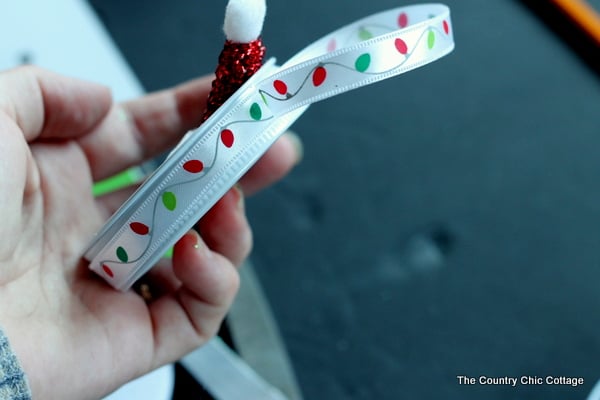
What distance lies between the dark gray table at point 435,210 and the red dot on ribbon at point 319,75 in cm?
20

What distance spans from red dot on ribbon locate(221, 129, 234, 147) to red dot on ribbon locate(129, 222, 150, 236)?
6 cm

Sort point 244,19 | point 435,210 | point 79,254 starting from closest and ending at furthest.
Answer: point 244,19 → point 79,254 → point 435,210

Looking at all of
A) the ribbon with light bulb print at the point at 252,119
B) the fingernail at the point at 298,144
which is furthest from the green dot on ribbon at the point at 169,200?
the fingernail at the point at 298,144

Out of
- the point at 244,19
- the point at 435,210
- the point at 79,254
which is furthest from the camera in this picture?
the point at 435,210

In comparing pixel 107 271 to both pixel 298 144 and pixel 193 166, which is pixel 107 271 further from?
pixel 298 144

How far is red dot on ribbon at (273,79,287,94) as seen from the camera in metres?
0.26

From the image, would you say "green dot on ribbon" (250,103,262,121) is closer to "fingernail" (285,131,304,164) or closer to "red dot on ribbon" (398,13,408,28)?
"red dot on ribbon" (398,13,408,28)

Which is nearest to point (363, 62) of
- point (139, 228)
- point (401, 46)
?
point (401, 46)

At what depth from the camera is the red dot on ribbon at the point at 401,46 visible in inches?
10.0

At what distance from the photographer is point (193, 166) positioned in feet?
0.86

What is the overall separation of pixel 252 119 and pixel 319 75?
0.03 metres

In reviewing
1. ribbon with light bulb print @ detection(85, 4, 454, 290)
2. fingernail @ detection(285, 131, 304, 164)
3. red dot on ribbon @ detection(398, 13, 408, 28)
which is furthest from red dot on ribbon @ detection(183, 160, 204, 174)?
fingernail @ detection(285, 131, 304, 164)

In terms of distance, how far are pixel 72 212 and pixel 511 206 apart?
0.33 m

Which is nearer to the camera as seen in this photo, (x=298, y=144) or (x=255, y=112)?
(x=255, y=112)
